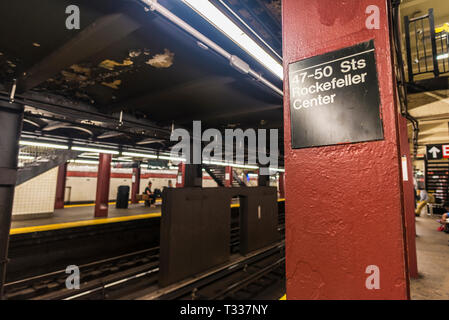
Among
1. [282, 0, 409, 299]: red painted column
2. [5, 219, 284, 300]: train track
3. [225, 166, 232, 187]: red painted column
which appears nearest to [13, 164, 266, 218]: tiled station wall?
[5, 219, 284, 300]: train track

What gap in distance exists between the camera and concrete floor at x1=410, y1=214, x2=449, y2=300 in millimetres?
3029

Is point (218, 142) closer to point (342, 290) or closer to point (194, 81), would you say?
point (194, 81)

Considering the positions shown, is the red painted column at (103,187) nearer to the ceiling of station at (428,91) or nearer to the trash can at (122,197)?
the trash can at (122,197)

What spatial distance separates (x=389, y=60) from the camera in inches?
43.5

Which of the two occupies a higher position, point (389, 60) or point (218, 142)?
point (218, 142)

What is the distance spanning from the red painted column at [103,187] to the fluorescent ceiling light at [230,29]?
28.6ft

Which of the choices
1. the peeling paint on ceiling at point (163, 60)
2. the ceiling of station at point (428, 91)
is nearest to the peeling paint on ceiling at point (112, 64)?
the peeling paint on ceiling at point (163, 60)

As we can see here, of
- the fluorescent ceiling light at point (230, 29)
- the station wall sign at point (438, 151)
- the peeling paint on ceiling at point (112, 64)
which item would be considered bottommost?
the station wall sign at point (438, 151)

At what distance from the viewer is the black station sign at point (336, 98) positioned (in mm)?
1138

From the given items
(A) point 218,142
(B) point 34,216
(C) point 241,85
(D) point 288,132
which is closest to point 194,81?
(C) point 241,85

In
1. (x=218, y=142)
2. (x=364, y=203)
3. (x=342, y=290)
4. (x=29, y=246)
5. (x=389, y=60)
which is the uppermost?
(x=218, y=142)

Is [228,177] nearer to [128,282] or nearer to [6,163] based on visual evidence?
[128,282]

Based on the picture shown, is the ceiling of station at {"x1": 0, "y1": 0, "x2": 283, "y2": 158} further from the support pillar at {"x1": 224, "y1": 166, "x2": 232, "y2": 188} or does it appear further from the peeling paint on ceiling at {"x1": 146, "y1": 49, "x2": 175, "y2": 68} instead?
the support pillar at {"x1": 224, "y1": 166, "x2": 232, "y2": 188}
